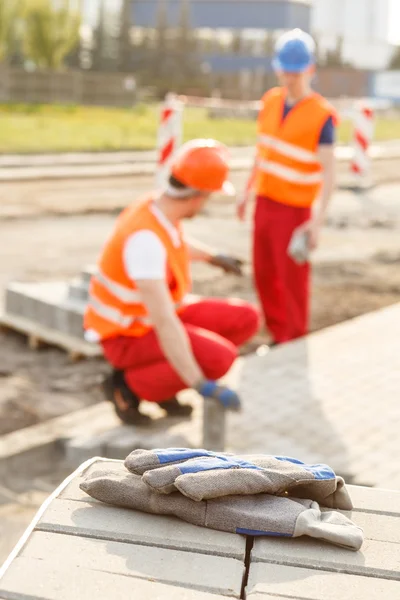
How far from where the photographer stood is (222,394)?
4004mm

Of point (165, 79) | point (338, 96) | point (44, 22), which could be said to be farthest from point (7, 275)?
point (338, 96)

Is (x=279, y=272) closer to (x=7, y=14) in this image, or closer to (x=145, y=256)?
(x=145, y=256)

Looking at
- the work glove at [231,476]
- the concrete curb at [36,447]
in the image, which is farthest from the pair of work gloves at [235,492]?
the concrete curb at [36,447]

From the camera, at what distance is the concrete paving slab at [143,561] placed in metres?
1.90

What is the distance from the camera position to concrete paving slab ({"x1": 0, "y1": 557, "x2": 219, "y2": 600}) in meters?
1.83

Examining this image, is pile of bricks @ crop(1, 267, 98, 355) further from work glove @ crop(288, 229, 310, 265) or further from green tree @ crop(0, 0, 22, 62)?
green tree @ crop(0, 0, 22, 62)

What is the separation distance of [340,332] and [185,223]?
563 cm

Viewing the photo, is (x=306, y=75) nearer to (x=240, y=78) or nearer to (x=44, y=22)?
(x=44, y=22)

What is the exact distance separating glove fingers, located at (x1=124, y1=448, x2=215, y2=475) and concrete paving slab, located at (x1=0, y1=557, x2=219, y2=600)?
41 centimetres

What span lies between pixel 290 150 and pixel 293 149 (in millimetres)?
26

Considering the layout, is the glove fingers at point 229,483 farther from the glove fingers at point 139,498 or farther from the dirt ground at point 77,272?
the dirt ground at point 77,272

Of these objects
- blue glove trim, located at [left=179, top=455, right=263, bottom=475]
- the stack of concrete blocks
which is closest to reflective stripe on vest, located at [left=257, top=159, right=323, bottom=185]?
the stack of concrete blocks

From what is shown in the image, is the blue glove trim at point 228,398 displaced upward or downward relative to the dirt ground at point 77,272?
upward

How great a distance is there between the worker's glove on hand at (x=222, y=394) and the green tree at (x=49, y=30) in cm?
4621
